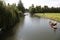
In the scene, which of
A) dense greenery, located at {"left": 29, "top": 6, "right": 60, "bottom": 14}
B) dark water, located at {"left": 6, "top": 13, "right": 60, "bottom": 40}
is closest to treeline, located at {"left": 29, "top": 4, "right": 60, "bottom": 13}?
dense greenery, located at {"left": 29, "top": 6, "right": 60, "bottom": 14}

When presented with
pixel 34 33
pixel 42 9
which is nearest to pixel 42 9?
pixel 42 9

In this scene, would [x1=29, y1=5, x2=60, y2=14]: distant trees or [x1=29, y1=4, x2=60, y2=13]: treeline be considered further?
[x1=29, y1=5, x2=60, y2=14]: distant trees

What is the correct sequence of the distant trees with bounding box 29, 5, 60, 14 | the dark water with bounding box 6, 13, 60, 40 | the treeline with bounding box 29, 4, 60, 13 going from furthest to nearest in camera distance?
the distant trees with bounding box 29, 5, 60, 14, the treeline with bounding box 29, 4, 60, 13, the dark water with bounding box 6, 13, 60, 40

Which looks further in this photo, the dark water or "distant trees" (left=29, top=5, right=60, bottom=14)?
"distant trees" (left=29, top=5, right=60, bottom=14)

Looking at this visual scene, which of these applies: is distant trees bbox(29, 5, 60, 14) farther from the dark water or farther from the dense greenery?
the dark water

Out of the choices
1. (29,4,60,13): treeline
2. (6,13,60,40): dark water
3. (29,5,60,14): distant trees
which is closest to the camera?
(6,13,60,40): dark water

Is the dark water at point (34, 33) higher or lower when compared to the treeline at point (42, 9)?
higher

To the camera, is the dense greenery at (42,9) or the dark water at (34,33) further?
the dense greenery at (42,9)

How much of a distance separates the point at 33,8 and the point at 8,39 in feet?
259

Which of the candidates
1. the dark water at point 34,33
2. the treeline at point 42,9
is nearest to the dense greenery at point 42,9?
the treeline at point 42,9

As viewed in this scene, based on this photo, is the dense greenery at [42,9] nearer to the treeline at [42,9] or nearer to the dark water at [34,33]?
the treeline at [42,9]

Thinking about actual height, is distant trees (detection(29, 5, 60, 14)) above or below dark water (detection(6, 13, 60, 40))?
below

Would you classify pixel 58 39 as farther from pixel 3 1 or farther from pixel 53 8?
pixel 53 8

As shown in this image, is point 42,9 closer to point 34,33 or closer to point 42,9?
point 42,9
